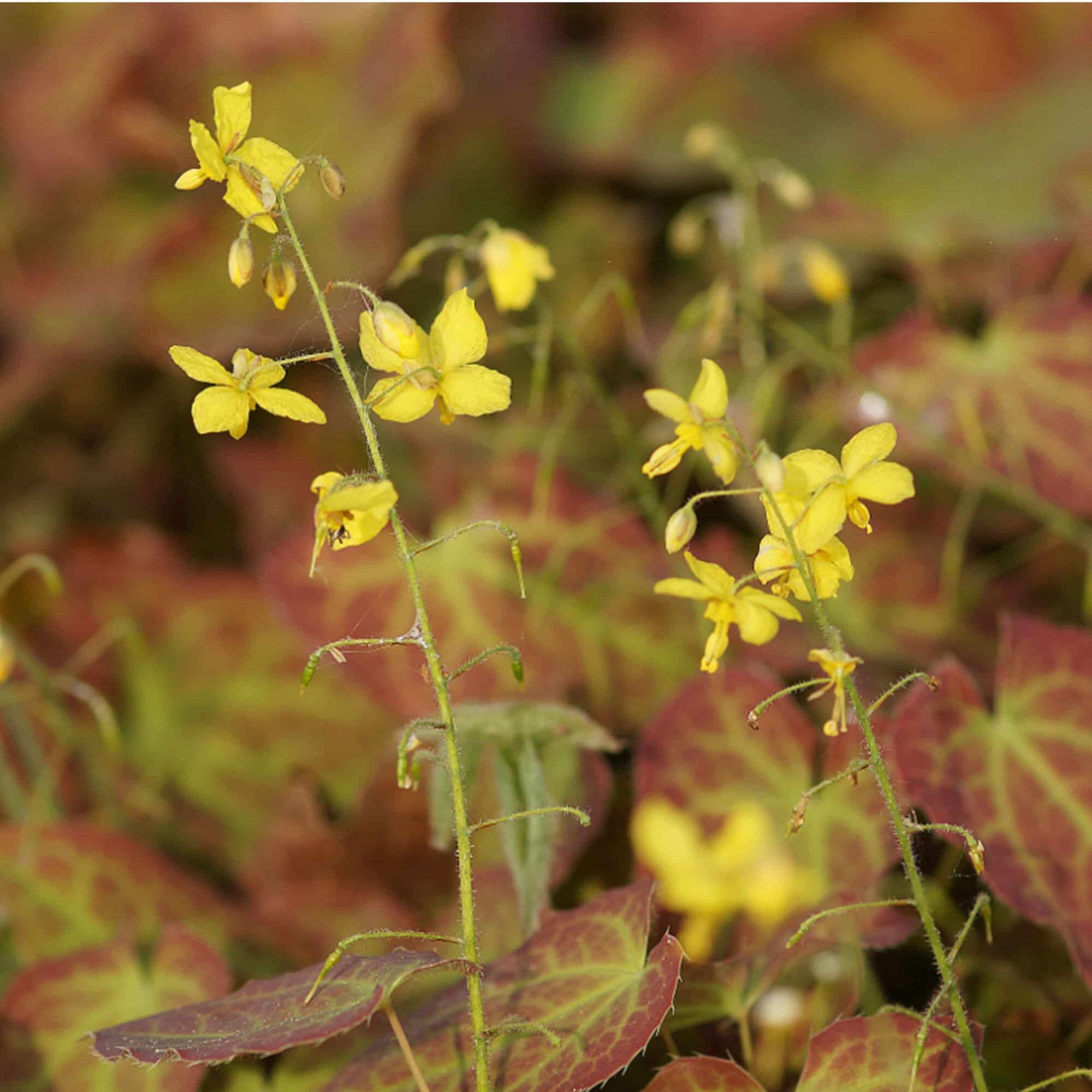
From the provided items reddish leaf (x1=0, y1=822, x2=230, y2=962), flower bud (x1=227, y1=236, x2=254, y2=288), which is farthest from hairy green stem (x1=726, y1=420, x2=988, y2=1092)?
reddish leaf (x1=0, y1=822, x2=230, y2=962)

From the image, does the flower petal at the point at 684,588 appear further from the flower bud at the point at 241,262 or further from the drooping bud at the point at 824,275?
the drooping bud at the point at 824,275

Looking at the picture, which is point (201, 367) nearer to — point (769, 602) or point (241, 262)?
point (241, 262)

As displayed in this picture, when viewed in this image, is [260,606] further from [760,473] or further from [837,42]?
[837,42]

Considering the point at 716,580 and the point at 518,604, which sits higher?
the point at 716,580

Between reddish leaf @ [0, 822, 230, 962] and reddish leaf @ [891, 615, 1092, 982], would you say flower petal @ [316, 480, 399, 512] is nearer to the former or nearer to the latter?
reddish leaf @ [891, 615, 1092, 982]

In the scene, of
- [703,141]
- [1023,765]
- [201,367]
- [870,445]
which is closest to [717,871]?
[1023,765]

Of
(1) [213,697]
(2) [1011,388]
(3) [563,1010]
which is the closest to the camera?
(3) [563,1010]

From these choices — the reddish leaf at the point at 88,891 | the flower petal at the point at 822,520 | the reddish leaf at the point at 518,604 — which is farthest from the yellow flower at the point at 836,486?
the reddish leaf at the point at 88,891
